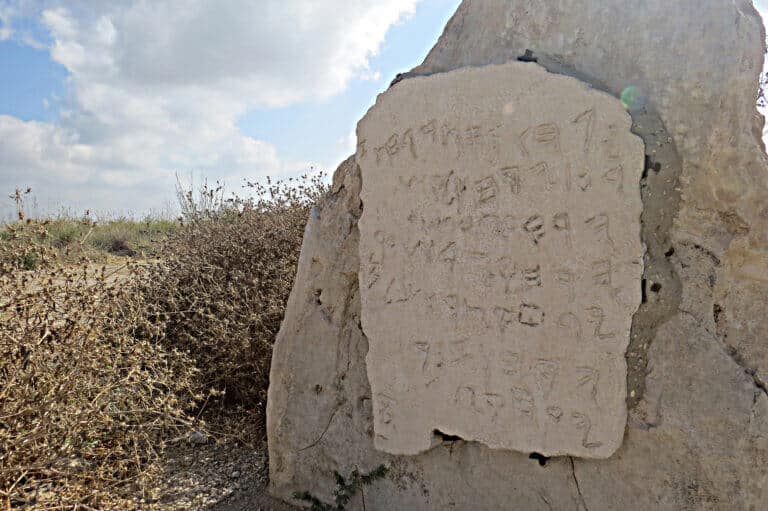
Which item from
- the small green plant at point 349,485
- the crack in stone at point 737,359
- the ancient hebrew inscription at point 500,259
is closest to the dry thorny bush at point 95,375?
the small green plant at point 349,485

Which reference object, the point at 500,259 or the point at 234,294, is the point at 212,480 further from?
the point at 500,259

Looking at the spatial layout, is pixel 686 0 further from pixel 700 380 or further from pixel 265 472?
pixel 265 472

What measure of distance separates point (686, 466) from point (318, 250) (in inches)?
69.1

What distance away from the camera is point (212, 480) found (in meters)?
3.41

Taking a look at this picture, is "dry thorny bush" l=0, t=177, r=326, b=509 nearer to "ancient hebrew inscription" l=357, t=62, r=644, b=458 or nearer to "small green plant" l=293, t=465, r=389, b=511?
"small green plant" l=293, t=465, r=389, b=511

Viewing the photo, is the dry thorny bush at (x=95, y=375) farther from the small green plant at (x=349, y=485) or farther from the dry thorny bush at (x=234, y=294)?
the small green plant at (x=349, y=485)

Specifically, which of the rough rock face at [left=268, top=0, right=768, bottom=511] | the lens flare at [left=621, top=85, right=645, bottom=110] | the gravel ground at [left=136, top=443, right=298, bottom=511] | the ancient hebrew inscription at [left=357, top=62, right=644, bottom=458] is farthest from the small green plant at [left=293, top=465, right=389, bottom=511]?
the lens flare at [left=621, top=85, right=645, bottom=110]

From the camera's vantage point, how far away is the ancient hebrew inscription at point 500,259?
6.95ft

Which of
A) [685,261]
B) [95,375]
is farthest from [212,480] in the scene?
[685,261]

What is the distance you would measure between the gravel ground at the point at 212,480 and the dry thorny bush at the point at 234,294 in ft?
0.68

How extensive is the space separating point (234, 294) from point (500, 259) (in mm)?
2431

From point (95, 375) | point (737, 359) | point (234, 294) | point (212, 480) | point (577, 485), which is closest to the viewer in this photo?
point (737, 359)

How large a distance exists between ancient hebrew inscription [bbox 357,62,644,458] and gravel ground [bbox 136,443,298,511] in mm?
980

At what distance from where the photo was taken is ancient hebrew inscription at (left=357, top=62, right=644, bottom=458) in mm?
2119
